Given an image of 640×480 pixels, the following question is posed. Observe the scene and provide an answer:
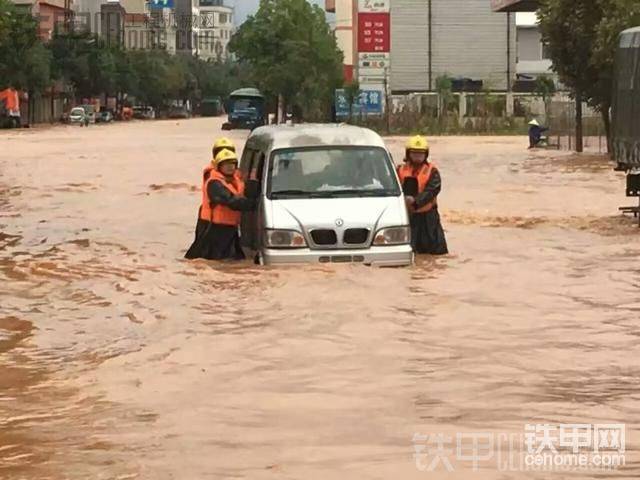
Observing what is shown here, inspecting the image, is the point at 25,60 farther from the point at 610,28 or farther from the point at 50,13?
the point at 610,28

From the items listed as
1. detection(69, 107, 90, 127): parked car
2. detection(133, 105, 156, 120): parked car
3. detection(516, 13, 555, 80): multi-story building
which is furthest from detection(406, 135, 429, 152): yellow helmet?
detection(133, 105, 156, 120): parked car

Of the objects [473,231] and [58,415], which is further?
[473,231]

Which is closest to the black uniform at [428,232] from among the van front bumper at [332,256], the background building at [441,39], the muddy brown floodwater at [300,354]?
the muddy brown floodwater at [300,354]

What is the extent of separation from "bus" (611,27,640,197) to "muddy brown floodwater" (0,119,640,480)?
1.27m

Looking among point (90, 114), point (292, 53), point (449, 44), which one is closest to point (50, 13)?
point (90, 114)

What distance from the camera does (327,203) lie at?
48.3 feet

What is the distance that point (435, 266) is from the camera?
625 inches

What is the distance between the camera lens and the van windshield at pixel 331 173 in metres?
15.0

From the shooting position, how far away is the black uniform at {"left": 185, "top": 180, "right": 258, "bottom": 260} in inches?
587

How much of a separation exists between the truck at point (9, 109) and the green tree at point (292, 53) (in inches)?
661

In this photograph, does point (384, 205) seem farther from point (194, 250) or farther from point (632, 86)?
point (632, 86)

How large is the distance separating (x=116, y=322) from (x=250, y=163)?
4.39 m

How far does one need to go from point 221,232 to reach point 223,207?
1.50 feet

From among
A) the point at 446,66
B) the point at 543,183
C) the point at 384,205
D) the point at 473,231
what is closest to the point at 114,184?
the point at 543,183
